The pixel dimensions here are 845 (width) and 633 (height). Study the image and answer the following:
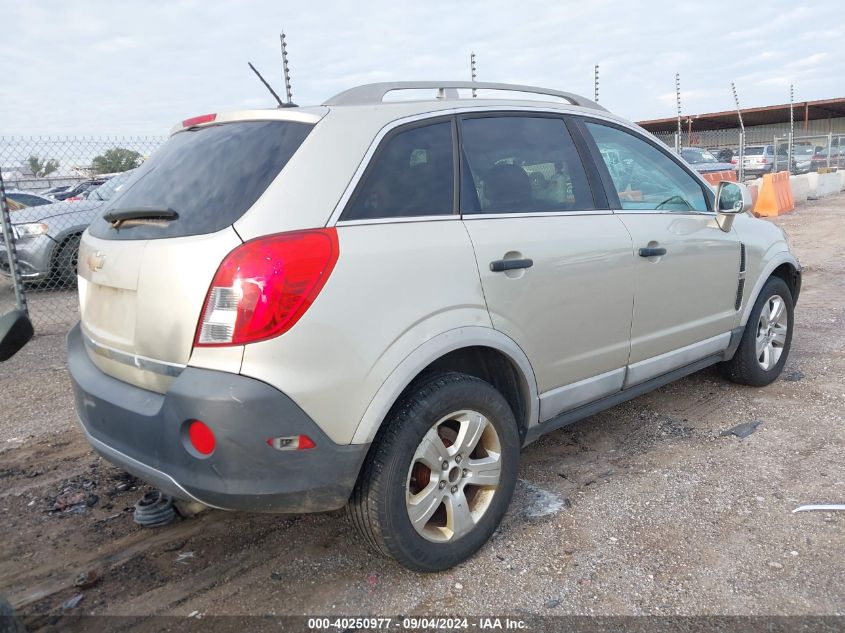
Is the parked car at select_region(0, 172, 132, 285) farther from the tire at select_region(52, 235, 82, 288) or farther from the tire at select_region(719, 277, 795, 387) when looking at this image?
the tire at select_region(719, 277, 795, 387)

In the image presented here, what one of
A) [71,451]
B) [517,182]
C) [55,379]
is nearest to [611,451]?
[517,182]

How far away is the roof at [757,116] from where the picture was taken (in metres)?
29.8

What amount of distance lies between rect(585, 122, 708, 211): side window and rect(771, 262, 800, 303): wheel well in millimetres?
1021

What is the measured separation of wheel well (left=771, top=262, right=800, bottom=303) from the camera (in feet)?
15.2

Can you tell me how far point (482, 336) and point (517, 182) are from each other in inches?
31.7

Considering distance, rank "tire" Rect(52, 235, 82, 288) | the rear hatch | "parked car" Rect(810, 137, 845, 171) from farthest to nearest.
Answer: "parked car" Rect(810, 137, 845, 171) → "tire" Rect(52, 235, 82, 288) → the rear hatch

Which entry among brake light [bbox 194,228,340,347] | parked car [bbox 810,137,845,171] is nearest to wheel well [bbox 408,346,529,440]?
brake light [bbox 194,228,340,347]

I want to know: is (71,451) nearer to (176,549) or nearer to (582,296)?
(176,549)

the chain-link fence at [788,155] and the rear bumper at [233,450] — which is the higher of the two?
the chain-link fence at [788,155]

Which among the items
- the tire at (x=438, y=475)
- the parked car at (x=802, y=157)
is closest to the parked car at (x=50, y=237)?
the tire at (x=438, y=475)

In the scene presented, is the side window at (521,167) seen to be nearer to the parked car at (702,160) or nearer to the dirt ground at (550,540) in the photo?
the dirt ground at (550,540)

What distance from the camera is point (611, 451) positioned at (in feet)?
12.3

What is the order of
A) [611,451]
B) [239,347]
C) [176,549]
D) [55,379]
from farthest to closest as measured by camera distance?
[55,379] < [611,451] < [176,549] < [239,347]

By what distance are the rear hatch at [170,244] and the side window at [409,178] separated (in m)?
0.29
